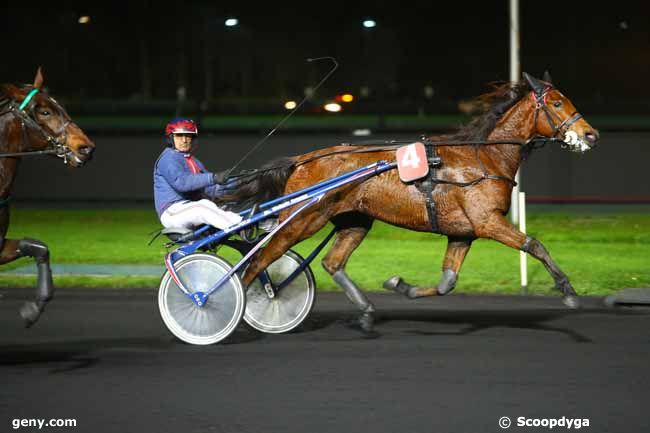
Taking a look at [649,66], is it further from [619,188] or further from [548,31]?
[619,188]

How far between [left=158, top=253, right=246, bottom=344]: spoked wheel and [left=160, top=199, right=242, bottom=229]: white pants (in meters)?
0.26

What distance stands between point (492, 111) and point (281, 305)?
2.34m

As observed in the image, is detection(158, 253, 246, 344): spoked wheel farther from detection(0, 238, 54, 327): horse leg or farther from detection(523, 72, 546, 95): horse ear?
detection(523, 72, 546, 95): horse ear

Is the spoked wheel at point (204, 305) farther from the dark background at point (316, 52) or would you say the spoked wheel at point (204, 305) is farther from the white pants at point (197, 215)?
the dark background at point (316, 52)

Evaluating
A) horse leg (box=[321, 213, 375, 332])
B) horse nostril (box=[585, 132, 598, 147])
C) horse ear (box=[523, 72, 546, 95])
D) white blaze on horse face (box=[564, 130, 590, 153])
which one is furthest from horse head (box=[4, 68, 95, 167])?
horse nostril (box=[585, 132, 598, 147])

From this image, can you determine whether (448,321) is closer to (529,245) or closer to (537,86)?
(529,245)

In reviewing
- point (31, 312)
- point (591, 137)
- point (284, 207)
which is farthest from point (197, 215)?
point (591, 137)

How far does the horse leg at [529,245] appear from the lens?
7.49 m

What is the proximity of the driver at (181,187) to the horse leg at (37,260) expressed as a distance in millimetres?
929

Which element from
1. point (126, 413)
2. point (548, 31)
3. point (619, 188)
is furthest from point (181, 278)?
point (548, 31)

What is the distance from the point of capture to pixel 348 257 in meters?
8.52

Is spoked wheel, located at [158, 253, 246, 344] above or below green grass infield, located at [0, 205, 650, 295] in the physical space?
below

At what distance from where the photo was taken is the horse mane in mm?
8234

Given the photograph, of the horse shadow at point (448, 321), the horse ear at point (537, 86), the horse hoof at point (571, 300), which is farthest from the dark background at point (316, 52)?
the horse hoof at point (571, 300)
